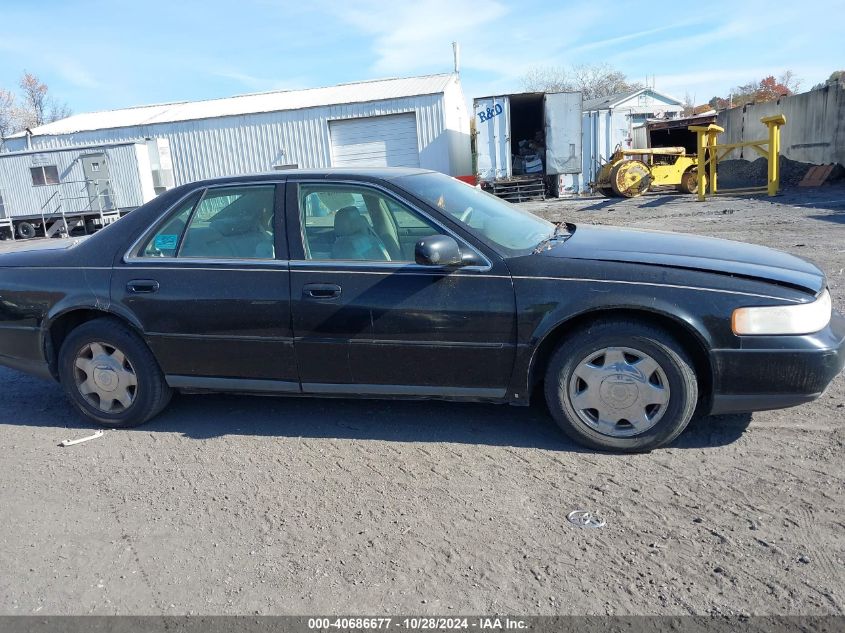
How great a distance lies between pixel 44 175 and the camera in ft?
74.7

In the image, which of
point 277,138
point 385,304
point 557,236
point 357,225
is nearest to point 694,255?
point 557,236

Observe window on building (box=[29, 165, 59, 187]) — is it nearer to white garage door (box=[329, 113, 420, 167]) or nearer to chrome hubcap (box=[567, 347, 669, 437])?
white garage door (box=[329, 113, 420, 167])

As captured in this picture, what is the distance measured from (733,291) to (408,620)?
2.24m

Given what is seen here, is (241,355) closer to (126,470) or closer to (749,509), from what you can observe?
(126,470)

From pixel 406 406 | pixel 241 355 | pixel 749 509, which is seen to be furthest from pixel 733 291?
pixel 241 355

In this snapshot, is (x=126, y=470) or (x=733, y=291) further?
(x=126, y=470)

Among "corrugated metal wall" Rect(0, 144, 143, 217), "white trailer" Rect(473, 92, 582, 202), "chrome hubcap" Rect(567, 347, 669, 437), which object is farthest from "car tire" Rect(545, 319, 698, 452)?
"corrugated metal wall" Rect(0, 144, 143, 217)

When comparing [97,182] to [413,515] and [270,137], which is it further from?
[413,515]

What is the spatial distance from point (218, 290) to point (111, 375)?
1.00 meters

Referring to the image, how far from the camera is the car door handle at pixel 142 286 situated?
13.4 ft

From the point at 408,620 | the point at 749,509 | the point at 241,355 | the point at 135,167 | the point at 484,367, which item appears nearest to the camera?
the point at 408,620

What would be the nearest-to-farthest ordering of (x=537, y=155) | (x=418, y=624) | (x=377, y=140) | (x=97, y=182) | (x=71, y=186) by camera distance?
(x=418, y=624), (x=97, y=182), (x=71, y=186), (x=537, y=155), (x=377, y=140)

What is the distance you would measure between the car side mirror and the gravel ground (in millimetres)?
1075

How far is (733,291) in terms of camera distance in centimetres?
337
